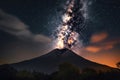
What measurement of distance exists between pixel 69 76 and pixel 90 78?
22492 mm

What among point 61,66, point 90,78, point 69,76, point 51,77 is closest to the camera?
point 90,78

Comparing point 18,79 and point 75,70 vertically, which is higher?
point 75,70

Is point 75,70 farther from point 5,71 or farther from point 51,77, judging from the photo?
point 5,71

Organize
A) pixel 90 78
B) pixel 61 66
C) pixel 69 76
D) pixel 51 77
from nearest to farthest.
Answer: pixel 90 78
pixel 51 77
pixel 69 76
pixel 61 66

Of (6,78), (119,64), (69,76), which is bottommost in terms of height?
(6,78)

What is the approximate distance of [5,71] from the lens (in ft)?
411

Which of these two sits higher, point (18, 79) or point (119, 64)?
point (119, 64)

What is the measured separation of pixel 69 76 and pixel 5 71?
2745 cm

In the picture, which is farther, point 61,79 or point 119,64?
point 119,64

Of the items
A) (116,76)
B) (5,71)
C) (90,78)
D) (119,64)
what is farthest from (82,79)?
(119,64)

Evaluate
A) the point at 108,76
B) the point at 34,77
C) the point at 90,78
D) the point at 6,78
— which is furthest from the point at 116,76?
the point at 6,78

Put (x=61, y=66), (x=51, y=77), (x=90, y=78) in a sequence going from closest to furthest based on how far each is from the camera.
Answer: (x=90, y=78)
(x=51, y=77)
(x=61, y=66)

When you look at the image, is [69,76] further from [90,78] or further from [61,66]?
[90,78]

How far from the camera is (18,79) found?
116500 millimetres
